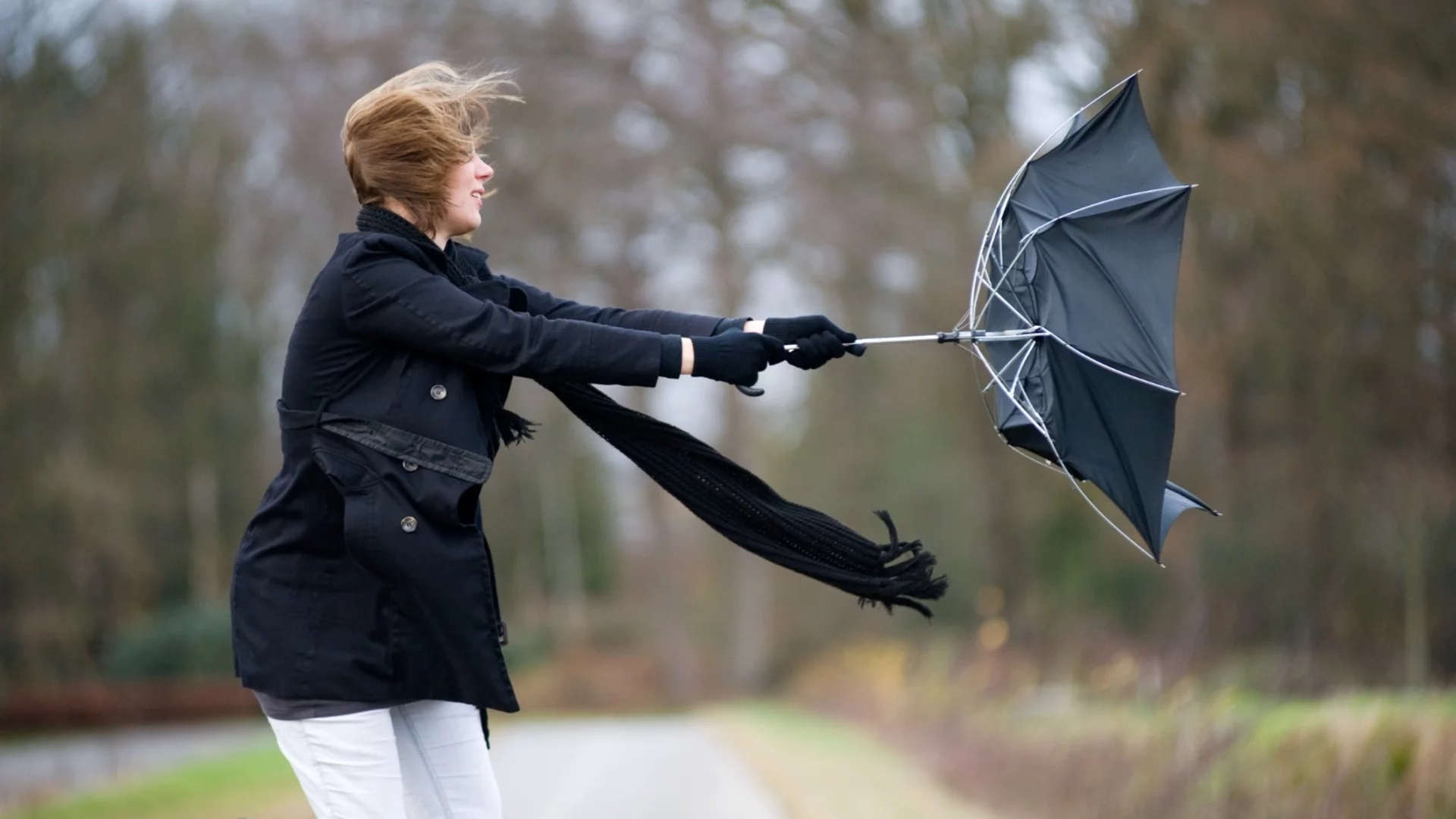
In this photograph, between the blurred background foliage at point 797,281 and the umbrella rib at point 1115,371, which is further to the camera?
the blurred background foliage at point 797,281

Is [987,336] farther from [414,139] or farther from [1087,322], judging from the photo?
[414,139]

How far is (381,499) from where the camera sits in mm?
3045

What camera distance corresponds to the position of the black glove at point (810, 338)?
11.8ft

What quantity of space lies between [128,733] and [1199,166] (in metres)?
18.2

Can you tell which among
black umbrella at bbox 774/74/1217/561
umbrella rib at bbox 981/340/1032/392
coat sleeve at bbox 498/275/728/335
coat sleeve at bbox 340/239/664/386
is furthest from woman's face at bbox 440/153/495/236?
umbrella rib at bbox 981/340/1032/392

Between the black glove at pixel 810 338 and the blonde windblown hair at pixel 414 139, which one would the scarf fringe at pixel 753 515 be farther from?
the blonde windblown hair at pixel 414 139

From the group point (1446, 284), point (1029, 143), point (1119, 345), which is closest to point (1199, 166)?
point (1446, 284)

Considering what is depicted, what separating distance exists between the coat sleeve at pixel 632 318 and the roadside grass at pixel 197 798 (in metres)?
5.45

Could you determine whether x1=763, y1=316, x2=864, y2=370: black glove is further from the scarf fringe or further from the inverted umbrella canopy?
the inverted umbrella canopy

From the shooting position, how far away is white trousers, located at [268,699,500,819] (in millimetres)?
3131

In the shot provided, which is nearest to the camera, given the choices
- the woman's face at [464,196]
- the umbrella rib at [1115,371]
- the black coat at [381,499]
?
the black coat at [381,499]

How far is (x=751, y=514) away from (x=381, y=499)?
1043mm

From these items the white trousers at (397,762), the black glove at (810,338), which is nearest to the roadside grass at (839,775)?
the black glove at (810,338)

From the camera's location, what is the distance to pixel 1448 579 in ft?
37.6
